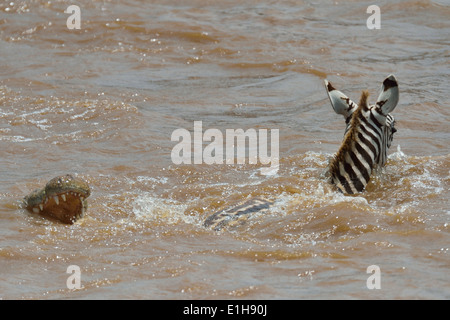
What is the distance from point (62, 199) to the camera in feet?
23.5

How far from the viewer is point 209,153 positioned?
959 cm

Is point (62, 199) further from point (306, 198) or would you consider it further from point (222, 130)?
point (222, 130)

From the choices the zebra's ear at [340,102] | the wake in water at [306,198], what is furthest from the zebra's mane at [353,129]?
the wake in water at [306,198]

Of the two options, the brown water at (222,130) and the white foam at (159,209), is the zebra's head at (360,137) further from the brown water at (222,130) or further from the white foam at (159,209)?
the white foam at (159,209)

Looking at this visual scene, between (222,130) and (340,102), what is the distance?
3.81m

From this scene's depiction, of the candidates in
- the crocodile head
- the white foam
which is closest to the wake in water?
the white foam

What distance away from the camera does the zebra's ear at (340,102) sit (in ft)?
22.8

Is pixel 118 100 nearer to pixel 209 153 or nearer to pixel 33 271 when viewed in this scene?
pixel 209 153

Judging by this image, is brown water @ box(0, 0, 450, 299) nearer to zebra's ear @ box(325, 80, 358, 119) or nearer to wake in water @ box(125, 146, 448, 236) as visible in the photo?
wake in water @ box(125, 146, 448, 236)

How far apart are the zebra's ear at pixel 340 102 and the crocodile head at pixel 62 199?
2022mm

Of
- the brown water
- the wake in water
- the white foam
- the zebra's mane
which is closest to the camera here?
the brown water

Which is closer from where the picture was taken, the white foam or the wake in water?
the wake in water

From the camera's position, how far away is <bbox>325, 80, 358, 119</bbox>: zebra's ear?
6957mm
